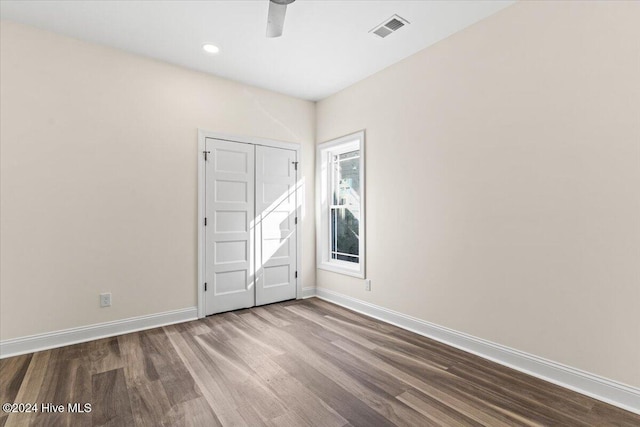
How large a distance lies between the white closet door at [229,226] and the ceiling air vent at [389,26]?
2.07 meters

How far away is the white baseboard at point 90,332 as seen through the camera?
8.79 ft

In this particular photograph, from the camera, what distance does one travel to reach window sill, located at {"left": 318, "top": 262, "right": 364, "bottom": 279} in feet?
12.9

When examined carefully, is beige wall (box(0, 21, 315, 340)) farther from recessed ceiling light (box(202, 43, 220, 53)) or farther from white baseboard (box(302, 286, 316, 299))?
white baseboard (box(302, 286, 316, 299))

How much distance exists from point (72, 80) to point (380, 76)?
323cm

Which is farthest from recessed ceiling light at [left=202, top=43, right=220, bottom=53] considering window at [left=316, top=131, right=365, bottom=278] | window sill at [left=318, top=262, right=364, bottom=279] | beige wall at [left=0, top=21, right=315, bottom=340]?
window sill at [left=318, top=262, right=364, bottom=279]

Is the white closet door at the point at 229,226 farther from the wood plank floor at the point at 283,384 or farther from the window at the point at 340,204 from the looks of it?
the window at the point at 340,204

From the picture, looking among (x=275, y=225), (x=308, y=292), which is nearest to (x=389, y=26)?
(x=275, y=225)

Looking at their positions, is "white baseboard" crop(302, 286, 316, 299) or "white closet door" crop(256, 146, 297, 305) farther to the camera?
"white baseboard" crop(302, 286, 316, 299)

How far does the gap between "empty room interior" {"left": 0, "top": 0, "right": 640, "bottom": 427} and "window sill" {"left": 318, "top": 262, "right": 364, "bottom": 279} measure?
188mm

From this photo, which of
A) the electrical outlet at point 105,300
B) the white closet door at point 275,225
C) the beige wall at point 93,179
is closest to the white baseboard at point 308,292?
the white closet door at point 275,225

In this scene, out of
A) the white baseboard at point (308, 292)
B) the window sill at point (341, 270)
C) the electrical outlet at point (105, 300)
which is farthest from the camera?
the white baseboard at point (308, 292)

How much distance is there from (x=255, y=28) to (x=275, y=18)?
0.75m

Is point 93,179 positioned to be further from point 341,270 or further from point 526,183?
point 526,183

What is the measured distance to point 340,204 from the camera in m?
4.49
